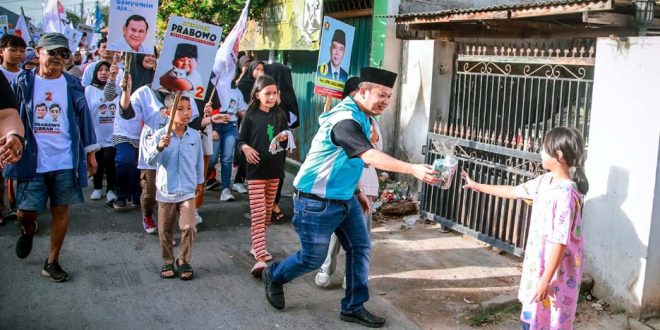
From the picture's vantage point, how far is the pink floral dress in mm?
3479

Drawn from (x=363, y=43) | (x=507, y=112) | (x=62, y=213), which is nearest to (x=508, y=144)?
(x=507, y=112)

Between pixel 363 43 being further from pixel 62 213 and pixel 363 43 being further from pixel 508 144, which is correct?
pixel 62 213

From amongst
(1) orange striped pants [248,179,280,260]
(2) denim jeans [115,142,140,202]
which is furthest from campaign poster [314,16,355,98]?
(2) denim jeans [115,142,140,202]

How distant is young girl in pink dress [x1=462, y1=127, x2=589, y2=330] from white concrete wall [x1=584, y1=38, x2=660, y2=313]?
142cm

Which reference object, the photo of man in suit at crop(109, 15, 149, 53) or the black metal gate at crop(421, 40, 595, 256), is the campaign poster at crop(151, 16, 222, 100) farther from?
the black metal gate at crop(421, 40, 595, 256)

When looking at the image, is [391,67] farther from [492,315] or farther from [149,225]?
[492,315]

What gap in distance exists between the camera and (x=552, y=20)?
21.7ft

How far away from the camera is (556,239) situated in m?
3.43

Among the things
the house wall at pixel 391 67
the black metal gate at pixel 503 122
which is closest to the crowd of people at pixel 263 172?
the black metal gate at pixel 503 122

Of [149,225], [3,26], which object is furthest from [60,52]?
[3,26]

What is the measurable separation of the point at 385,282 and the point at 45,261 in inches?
120

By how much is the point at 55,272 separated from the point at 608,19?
514cm

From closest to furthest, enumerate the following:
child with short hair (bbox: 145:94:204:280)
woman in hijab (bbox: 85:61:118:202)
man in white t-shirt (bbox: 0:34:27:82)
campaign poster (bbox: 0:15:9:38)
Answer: child with short hair (bbox: 145:94:204:280) < man in white t-shirt (bbox: 0:34:27:82) < woman in hijab (bbox: 85:61:118:202) < campaign poster (bbox: 0:15:9:38)

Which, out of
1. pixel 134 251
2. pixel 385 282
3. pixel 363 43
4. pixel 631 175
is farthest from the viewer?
pixel 363 43
